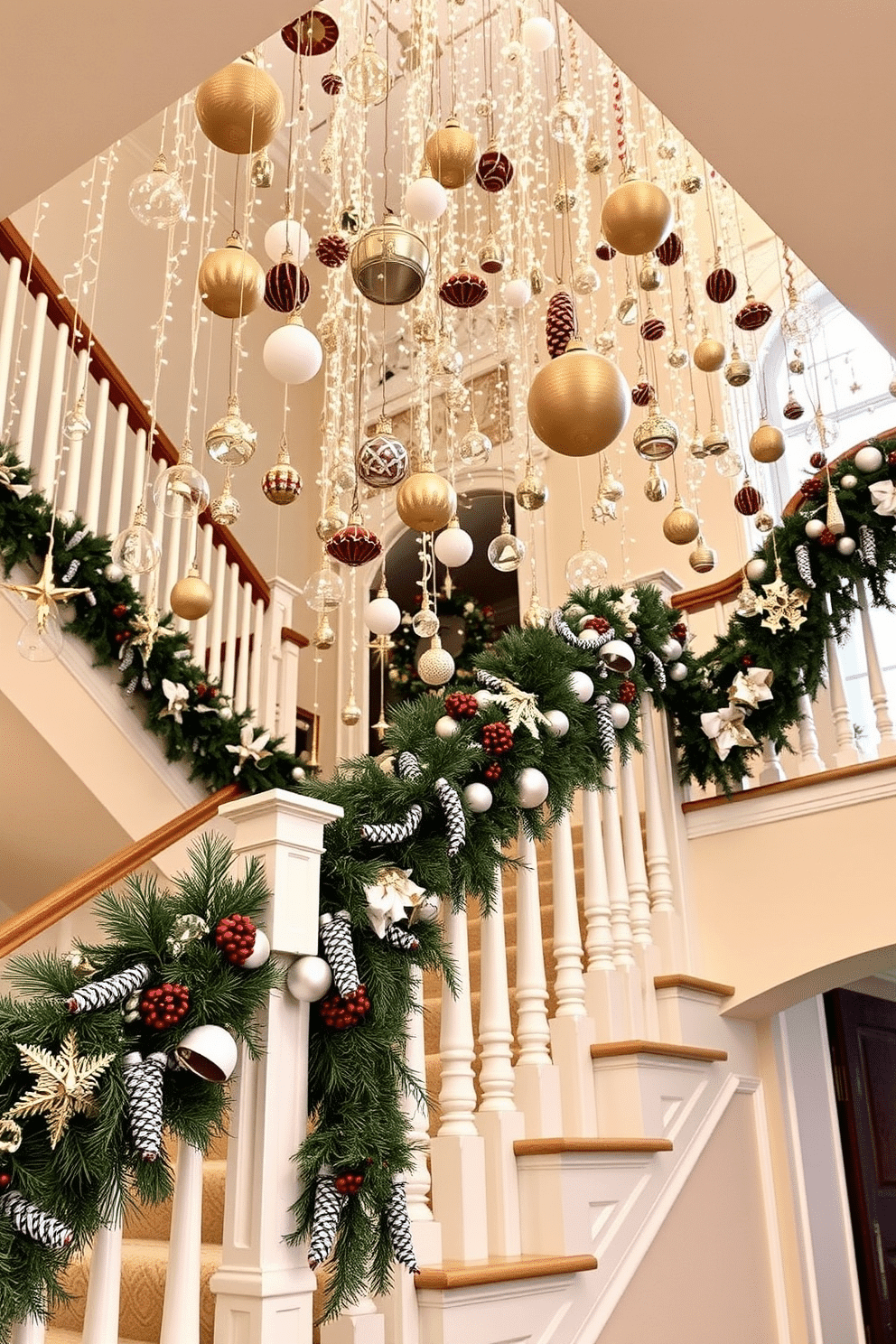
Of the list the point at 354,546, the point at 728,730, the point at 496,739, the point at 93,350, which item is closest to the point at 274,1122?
the point at 496,739

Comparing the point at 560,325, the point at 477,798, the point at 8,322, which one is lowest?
the point at 477,798

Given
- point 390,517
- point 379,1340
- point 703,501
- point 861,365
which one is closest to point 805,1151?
point 379,1340

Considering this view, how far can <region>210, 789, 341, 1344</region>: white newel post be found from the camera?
5.87 feet

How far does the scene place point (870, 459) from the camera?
11.5 feet

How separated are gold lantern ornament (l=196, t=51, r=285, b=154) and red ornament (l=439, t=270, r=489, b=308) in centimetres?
60

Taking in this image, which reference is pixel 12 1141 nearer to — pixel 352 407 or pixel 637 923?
pixel 637 923

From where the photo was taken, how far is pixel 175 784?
15.3 ft

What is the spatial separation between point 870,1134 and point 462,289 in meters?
3.36

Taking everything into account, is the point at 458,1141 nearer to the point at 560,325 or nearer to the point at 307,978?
the point at 307,978

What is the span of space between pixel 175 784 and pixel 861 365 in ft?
14.7

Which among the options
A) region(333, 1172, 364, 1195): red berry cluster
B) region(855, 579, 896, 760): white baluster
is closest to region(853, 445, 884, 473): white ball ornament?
region(855, 579, 896, 760): white baluster

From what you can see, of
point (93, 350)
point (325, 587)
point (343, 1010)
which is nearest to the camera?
point (343, 1010)

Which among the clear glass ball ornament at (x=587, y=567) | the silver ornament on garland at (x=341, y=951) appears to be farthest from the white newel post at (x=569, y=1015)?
the silver ornament on garland at (x=341, y=951)

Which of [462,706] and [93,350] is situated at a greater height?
[93,350]
